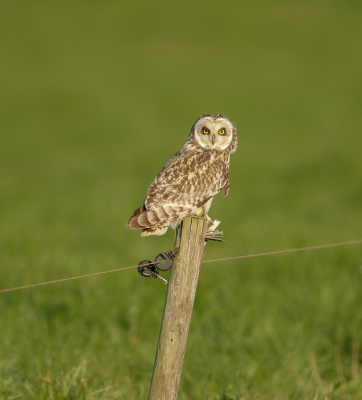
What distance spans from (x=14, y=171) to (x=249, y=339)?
1017 cm

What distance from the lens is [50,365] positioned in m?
3.39

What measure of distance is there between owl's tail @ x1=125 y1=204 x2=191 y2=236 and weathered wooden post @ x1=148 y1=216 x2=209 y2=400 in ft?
0.94

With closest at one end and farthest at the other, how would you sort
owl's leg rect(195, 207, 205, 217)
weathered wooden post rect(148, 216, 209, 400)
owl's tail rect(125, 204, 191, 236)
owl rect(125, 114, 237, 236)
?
1. weathered wooden post rect(148, 216, 209, 400)
2. owl's tail rect(125, 204, 191, 236)
3. owl rect(125, 114, 237, 236)
4. owl's leg rect(195, 207, 205, 217)

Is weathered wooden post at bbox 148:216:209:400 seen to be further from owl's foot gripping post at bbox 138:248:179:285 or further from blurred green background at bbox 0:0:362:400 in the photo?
blurred green background at bbox 0:0:362:400

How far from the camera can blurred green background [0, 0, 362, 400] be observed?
12.9 feet

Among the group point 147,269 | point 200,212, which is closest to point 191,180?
point 200,212

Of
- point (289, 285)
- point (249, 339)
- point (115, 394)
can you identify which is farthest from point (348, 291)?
point (115, 394)

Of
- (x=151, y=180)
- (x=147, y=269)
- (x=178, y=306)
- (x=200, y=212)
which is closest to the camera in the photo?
(x=178, y=306)

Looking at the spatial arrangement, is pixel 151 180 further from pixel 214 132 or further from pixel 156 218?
pixel 156 218

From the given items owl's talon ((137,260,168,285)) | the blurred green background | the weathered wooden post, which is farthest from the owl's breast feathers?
the blurred green background

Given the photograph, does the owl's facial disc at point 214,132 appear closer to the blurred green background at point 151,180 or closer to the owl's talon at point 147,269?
the owl's talon at point 147,269

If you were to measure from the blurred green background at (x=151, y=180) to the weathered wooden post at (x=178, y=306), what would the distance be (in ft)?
2.58

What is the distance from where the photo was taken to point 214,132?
10.5 feet

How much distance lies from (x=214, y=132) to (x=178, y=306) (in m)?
1.40
